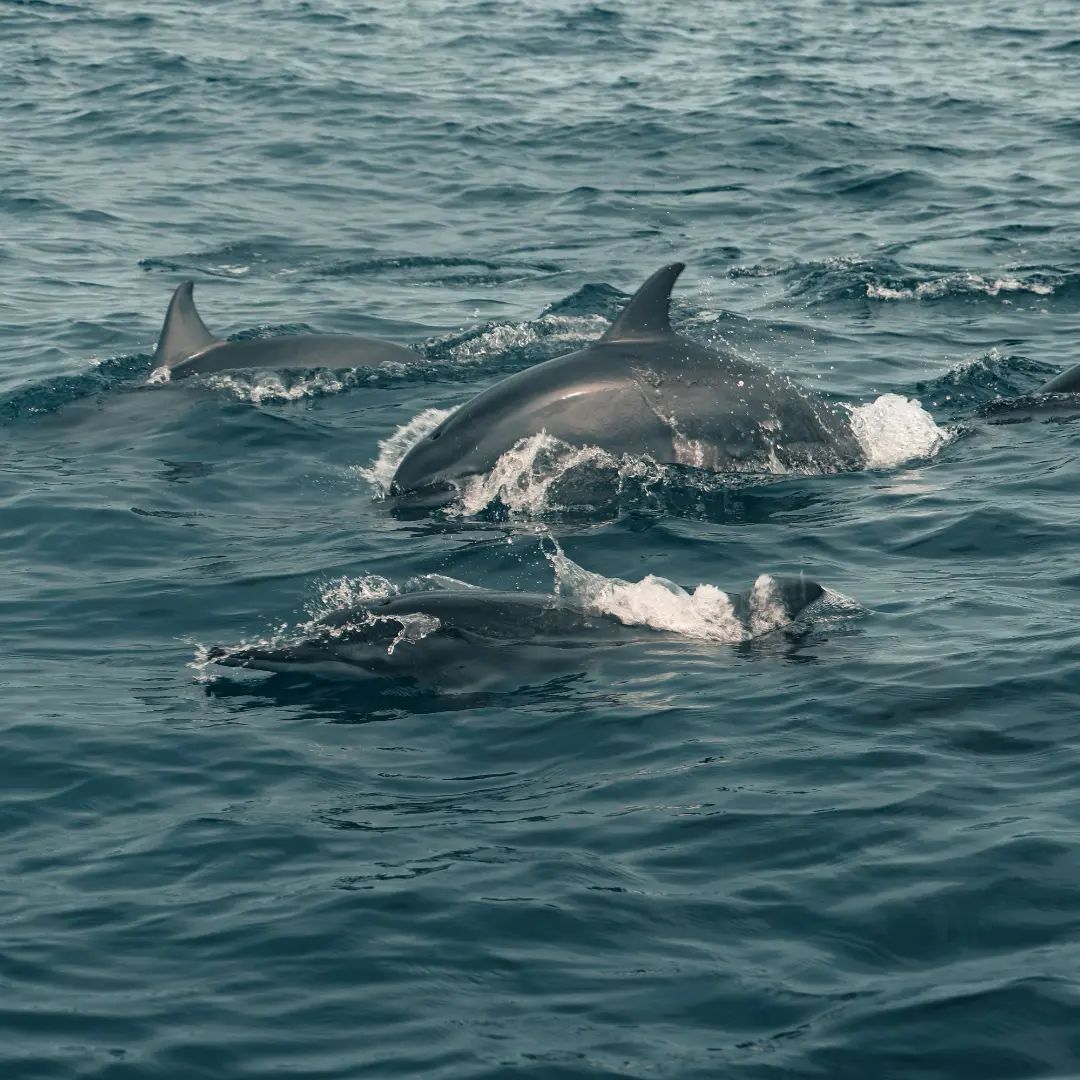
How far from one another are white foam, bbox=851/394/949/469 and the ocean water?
6 centimetres

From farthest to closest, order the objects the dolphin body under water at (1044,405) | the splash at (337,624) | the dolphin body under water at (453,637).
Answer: the dolphin body under water at (1044,405) → the splash at (337,624) → the dolphin body under water at (453,637)

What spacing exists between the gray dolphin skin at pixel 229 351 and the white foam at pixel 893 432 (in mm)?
5480

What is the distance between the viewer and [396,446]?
1714 centimetres

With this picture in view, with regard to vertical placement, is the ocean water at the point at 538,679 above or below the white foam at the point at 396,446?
above

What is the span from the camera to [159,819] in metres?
9.72

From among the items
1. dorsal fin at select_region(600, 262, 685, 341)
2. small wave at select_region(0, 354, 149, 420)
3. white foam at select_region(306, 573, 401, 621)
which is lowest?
small wave at select_region(0, 354, 149, 420)

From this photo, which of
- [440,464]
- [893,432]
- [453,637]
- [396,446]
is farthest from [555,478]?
[453,637]

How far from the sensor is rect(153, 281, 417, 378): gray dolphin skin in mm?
19141

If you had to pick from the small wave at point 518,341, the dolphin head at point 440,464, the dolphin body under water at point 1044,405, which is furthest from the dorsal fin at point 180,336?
the dolphin body under water at point 1044,405

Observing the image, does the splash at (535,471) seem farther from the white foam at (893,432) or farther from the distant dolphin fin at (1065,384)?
the distant dolphin fin at (1065,384)

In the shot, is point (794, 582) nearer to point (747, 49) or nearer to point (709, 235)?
point (709, 235)

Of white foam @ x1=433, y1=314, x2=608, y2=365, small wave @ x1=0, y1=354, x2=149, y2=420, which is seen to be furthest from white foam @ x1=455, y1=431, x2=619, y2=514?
small wave @ x1=0, y1=354, x2=149, y2=420

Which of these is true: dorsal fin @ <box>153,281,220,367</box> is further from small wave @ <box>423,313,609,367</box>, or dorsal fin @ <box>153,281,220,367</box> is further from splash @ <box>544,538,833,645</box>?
splash @ <box>544,538,833,645</box>

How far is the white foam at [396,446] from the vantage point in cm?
1619
